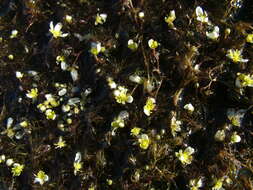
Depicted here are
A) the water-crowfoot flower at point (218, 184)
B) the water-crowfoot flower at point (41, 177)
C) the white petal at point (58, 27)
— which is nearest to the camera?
the water-crowfoot flower at point (218, 184)

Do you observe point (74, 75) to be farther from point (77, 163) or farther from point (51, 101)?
point (77, 163)

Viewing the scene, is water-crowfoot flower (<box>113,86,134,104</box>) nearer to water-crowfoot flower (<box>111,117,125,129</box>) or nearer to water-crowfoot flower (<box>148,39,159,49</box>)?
water-crowfoot flower (<box>111,117,125,129</box>)

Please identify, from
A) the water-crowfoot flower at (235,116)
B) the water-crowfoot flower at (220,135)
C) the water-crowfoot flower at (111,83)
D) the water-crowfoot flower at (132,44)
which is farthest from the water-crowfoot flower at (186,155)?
the water-crowfoot flower at (132,44)

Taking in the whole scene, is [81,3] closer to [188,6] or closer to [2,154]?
[188,6]

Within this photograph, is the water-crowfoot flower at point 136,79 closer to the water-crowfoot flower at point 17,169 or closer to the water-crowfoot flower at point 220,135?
the water-crowfoot flower at point 220,135

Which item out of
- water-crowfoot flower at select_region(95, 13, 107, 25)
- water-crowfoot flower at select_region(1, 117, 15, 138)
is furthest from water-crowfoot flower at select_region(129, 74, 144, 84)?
water-crowfoot flower at select_region(1, 117, 15, 138)

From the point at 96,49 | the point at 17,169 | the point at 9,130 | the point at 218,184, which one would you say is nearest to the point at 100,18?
the point at 96,49

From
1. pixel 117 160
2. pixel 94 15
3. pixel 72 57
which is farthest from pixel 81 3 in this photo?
pixel 117 160
